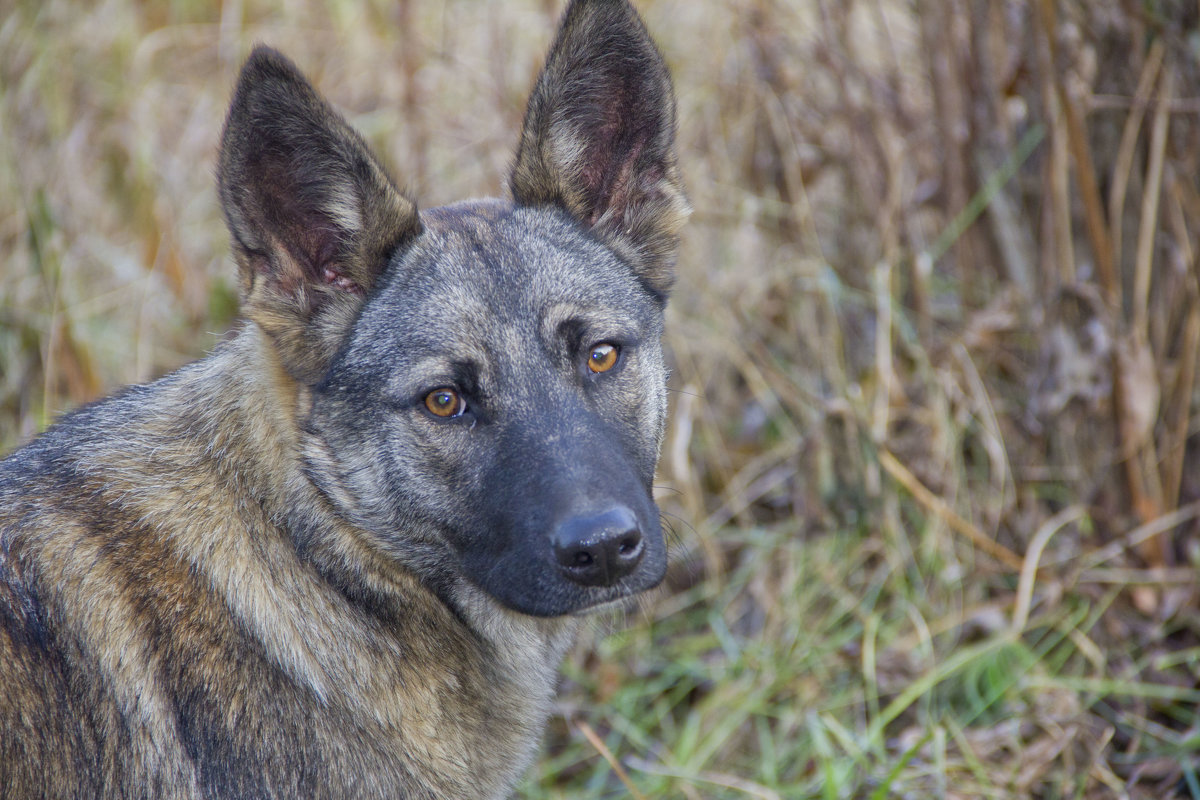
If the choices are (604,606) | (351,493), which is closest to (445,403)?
(351,493)

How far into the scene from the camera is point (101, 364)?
5.52m

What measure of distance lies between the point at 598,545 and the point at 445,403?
0.59 m

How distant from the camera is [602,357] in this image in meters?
2.86

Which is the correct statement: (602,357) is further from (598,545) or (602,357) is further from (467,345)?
(598,545)

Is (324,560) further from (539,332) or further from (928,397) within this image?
(928,397)

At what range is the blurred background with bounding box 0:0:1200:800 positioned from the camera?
3.93 metres

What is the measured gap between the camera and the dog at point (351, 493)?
2.37 metres

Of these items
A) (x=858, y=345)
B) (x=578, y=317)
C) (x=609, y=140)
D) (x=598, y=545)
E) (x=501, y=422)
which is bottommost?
(x=858, y=345)

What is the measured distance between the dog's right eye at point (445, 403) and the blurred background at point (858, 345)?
959mm

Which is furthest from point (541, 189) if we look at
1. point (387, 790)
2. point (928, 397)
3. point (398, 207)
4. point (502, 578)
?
point (928, 397)

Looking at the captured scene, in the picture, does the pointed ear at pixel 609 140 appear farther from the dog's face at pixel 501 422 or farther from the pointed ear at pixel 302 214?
the pointed ear at pixel 302 214

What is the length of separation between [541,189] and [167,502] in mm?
1373

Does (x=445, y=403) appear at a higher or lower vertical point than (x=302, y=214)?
lower

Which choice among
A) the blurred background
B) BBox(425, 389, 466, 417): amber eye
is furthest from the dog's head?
the blurred background
